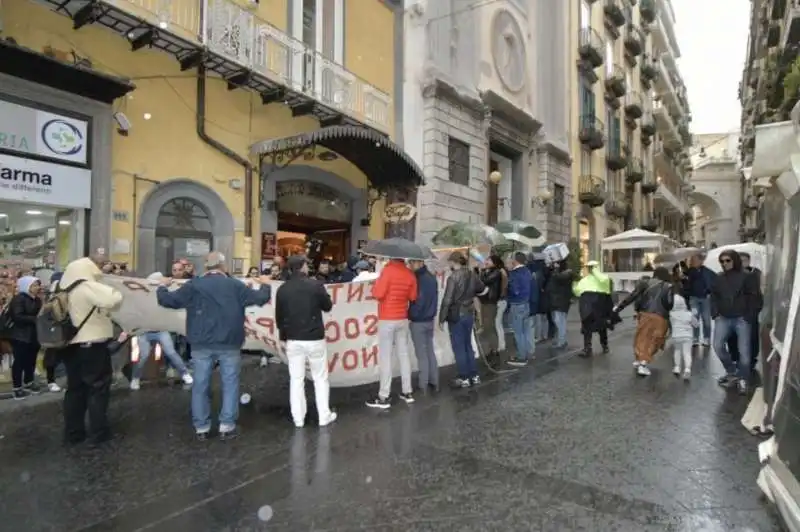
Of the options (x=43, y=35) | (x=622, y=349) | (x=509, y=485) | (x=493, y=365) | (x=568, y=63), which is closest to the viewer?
(x=509, y=485)

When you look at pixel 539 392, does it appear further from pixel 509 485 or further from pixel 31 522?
pixel 31 522

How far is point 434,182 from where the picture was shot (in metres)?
17.0

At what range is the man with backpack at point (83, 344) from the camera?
18.4 ft

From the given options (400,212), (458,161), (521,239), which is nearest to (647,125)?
(458,161)

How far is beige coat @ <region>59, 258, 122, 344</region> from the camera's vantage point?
5617 millimetres

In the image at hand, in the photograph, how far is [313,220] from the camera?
15.0 meters

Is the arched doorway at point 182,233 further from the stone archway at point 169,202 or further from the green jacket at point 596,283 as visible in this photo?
the green jacket at point 596,283

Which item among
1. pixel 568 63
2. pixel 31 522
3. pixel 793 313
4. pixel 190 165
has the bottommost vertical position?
pixel 31 522

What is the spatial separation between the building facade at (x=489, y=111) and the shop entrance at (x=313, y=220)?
2.46m

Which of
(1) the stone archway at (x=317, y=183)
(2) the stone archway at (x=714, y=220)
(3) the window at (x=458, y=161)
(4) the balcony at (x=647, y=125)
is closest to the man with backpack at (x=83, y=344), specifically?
(1) the stone archway at (x=317, y=183)

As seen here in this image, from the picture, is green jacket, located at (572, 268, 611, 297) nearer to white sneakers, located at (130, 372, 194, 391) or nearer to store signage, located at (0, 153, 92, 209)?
white sneakers, located at (130, 372, 194, 391)

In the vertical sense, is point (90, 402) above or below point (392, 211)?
below

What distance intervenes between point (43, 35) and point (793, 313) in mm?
9927

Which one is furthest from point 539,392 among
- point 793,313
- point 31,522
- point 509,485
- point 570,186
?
point 570,186
